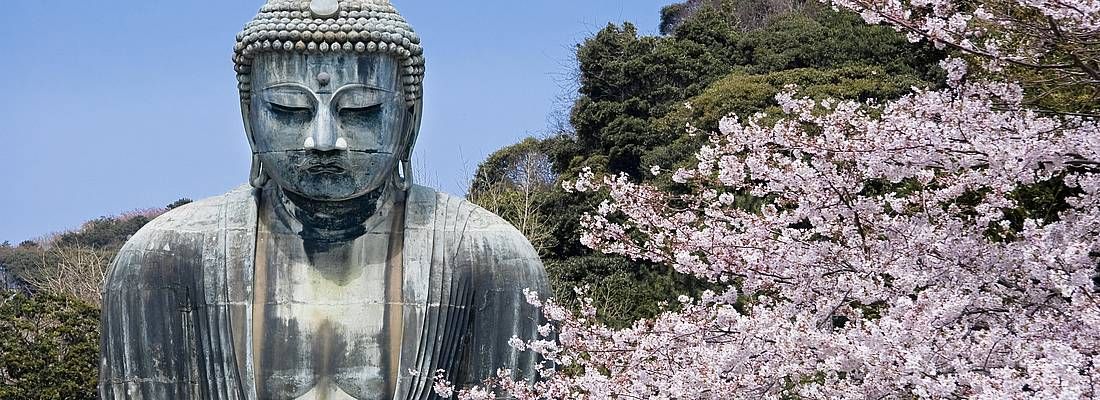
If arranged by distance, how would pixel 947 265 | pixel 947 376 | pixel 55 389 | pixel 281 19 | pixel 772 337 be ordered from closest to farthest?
pixel 281 19, pixel 947 376, pixel 947 265, pixel 772 337, pixel 55 389

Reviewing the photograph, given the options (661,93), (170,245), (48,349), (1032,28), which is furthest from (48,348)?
(661,93)

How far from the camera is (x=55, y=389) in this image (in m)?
18.7

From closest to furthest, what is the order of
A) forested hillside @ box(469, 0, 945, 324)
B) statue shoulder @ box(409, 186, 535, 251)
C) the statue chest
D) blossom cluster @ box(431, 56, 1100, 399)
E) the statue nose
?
the statue nose → the statue chest → statue shoulder @ box(409, 186, 535, 251) → blossom cluster @ box(431, 56, 1100, 399) → forested hillside @ box(469, 0, 945, 324)

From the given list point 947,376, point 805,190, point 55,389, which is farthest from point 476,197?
point 947,376

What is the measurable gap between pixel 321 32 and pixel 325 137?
427 mm

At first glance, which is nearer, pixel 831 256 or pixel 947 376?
pixel 947 376

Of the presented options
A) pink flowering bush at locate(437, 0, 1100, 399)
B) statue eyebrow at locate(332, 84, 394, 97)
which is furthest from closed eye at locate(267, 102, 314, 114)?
pink flowering bush at locate(437, 0, 1100, 399)

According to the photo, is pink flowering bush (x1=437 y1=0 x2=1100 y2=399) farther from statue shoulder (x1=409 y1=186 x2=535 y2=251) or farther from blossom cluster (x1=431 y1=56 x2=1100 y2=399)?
statue shoulder (x1=409 y1=186 x2=535 y2=251)

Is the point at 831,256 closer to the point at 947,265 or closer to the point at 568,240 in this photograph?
the point at 947,265

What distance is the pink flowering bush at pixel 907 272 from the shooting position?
6.37 m

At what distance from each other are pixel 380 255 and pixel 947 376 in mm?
2511

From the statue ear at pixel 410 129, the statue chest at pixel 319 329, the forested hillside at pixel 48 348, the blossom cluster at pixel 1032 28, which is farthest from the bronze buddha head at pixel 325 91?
the forested hillside at pixel 48 348

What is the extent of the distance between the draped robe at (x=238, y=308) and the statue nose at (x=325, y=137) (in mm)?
535

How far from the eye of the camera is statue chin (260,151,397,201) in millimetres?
5887
